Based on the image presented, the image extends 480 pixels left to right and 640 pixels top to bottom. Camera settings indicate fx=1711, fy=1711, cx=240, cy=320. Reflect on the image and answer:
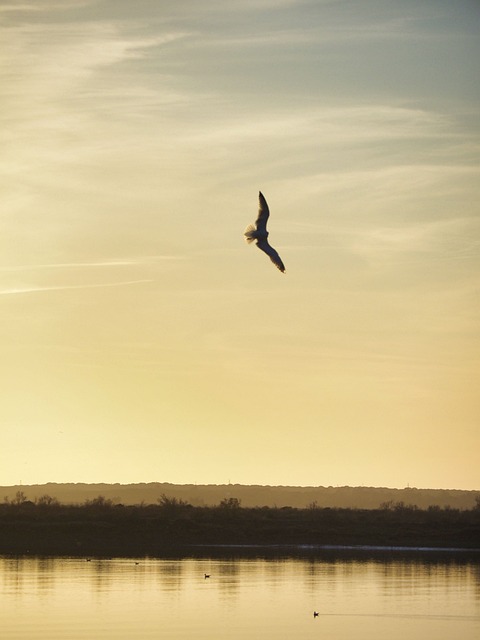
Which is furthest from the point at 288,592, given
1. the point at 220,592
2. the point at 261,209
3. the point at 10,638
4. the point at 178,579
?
the point at 261,209

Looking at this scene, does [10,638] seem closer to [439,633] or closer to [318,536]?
[439,633]

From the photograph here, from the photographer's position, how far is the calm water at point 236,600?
186 feet

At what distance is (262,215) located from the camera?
165ft

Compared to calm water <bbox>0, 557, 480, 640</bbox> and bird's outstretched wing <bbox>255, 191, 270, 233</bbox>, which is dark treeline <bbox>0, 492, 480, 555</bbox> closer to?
calm water <bbox>0, 557, 480, 640</bbox>

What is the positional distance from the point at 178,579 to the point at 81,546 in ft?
81.7

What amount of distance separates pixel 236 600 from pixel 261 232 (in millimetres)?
19885

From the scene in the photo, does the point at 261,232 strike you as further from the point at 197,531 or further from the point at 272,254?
the point at 197,531

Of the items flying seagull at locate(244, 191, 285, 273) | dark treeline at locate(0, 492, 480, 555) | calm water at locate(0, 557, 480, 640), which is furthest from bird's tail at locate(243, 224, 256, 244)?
dark treeline at locate(0, 492, 480, 555)

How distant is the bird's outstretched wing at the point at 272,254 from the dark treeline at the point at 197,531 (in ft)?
150

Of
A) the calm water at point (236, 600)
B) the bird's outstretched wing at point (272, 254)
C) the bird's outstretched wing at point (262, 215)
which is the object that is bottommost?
the calm water at point (236, 600)

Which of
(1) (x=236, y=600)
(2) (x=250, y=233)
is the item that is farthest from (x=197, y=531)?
(2) (x=250, y=233)

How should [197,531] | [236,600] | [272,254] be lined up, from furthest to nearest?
1. [197,531]
2. [236,600]
3. [272,254]

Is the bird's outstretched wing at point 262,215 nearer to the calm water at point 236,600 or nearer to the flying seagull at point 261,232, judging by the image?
the flying seagull at point 261,232

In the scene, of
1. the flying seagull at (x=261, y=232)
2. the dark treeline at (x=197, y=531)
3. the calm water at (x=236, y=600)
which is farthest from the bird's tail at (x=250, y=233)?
the dark treeline at (x=197, y=531)
